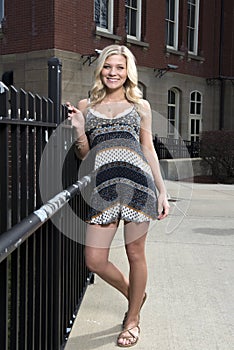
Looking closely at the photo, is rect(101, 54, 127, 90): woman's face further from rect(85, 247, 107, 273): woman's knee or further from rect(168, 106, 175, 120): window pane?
rect(168, 106, 175, 120): window pane

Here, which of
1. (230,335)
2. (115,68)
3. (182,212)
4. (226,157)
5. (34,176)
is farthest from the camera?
(226,157)

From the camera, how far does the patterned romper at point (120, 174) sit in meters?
2.89

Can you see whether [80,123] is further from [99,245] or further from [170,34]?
[170,34]

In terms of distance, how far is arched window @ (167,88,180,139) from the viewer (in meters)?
18.5

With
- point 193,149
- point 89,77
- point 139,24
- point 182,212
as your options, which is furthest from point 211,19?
point 182,212

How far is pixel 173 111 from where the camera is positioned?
19.0 m

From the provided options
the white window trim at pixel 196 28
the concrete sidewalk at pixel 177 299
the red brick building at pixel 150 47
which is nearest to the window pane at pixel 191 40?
the red brick building at pixel 150 47

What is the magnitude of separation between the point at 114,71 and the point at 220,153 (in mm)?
11109

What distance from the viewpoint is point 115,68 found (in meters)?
2.94

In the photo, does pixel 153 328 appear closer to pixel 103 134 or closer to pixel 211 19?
pixel 103 134

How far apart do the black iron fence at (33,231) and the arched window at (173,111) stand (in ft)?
50.4

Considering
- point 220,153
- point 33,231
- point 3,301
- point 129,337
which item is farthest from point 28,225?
point 220,153

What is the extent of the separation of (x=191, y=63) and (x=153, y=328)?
56.5ft

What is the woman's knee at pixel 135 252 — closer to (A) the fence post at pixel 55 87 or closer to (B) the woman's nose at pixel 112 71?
(A) the fence post at pixel 55 87
